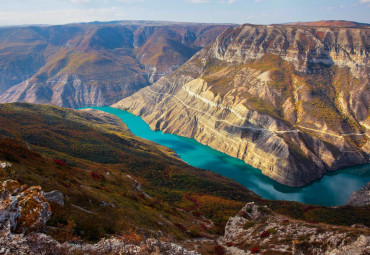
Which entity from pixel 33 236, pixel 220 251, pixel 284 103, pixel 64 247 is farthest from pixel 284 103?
pixel 33 236

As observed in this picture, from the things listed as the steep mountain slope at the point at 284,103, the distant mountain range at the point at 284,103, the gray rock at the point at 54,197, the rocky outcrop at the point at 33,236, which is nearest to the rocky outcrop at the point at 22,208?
the rocky outcrop at the point at 33,236

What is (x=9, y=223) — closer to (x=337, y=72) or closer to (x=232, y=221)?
(x=232, y=221)

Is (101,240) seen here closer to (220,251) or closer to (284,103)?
(220,251)

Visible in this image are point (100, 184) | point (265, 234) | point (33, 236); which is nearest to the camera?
point (33, 236)

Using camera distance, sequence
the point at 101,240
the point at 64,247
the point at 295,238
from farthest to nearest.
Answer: the point at 295,238, the point at 101,240, the point at 64,247

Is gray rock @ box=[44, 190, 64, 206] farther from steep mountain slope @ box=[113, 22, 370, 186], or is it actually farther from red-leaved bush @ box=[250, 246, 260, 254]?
steep mountain slope @ box=[113, 22, 370, 186]

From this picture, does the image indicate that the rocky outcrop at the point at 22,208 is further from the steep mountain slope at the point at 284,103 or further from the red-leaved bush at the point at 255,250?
the steep mountain slope at the point at 284,103
